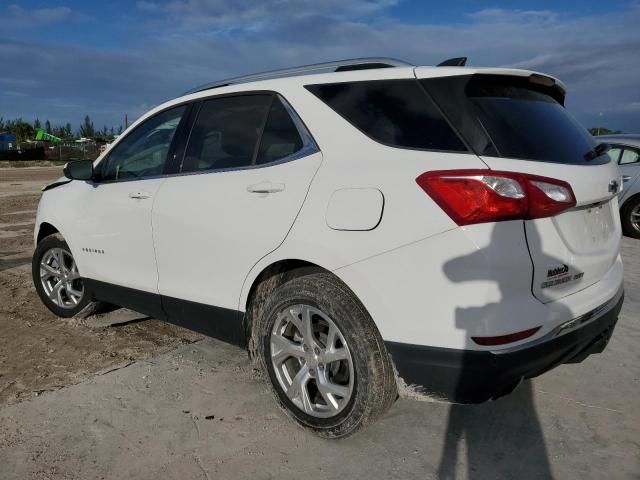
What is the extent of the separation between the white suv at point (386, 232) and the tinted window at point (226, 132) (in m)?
0.01

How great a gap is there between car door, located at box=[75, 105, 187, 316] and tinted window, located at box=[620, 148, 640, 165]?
324 inches

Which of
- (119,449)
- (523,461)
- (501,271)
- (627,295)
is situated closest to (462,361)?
(501,271)

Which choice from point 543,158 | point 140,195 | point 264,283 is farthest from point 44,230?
point 543,158

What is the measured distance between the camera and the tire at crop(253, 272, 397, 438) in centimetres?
258

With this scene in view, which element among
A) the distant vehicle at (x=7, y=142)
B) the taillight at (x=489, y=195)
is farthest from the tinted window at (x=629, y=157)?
the distant vehicle at (x=7, y=142)

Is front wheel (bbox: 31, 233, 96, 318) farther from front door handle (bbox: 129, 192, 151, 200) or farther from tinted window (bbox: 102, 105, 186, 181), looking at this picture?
front door handle (bbox: 129, 192, 151, 200)

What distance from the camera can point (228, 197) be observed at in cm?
312

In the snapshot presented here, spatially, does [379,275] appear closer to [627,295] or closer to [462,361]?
[462,361]

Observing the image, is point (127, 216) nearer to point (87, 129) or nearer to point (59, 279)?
point (59, 279)

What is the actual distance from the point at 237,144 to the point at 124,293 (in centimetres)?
150

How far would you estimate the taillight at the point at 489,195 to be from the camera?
2.27m

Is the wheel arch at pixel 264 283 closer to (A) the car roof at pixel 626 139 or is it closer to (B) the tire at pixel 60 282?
(B) the tire at pixel 60 282

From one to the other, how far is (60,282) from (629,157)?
885 cm

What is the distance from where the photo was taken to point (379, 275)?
246 cm
